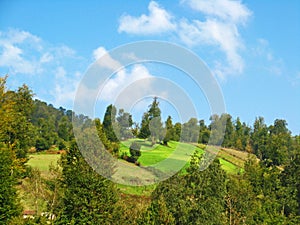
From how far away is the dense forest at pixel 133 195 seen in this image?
2066 centimetres

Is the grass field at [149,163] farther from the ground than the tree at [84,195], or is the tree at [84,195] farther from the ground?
the grass field at [149,163]

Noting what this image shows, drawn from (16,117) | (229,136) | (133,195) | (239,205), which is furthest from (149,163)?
(229,136)

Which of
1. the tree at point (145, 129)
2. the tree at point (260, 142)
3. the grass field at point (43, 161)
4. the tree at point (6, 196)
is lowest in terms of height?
the tree at point (6, 196)

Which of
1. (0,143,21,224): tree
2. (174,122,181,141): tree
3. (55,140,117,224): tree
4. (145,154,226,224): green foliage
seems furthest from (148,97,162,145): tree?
(0,143,21,224): tree

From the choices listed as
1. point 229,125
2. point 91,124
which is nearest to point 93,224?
point 91,124

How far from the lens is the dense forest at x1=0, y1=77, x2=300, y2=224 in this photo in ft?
67.8

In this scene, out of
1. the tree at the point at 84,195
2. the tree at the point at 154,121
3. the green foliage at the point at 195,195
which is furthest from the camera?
the green foliage at the point at 195,195

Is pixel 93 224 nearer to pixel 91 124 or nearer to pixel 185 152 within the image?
pixel 91 124

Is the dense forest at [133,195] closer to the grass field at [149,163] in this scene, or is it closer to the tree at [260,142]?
the grass field at [149,163]

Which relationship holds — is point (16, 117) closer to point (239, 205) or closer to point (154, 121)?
point (154, 121)

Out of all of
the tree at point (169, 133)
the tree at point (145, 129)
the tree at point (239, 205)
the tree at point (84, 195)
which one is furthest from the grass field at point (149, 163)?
the tree at point (239, 205)

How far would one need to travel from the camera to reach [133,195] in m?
38.7

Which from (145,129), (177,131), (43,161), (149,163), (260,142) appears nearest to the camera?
(145,129)

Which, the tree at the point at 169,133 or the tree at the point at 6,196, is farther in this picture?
the tree at the point at 169,133
